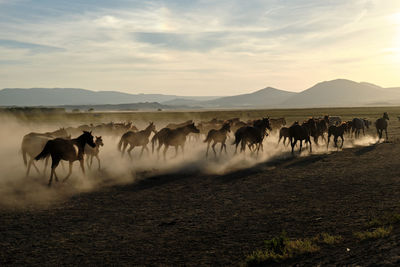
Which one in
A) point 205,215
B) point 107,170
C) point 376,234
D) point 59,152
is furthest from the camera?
point 107,170

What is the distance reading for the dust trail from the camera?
12587 millimetres

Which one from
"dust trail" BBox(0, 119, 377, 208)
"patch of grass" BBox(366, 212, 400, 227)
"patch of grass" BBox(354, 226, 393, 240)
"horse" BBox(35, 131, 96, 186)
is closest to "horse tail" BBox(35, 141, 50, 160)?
"horse" BBox(35, 131, 96, 186)

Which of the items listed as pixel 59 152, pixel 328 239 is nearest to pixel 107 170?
pixel 59 152

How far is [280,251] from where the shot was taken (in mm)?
6676

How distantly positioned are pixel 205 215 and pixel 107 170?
9.19 m

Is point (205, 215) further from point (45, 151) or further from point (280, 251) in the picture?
Answer: point (45, 151)

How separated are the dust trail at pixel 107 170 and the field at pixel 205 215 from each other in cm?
8

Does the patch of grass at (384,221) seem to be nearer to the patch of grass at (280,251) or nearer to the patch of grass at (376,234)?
the patch of grass at (376,234)

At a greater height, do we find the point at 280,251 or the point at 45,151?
the point at 45,151

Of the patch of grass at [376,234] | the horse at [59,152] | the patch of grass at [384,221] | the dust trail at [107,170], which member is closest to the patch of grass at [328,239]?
the patch of grass at [376,234]

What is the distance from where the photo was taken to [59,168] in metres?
18.1

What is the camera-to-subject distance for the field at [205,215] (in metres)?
6.86

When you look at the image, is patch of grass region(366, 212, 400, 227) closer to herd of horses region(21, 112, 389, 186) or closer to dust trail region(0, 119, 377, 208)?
dust trail region(0, 119, 377, 208)

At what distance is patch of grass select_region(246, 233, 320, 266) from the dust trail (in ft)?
25.7
